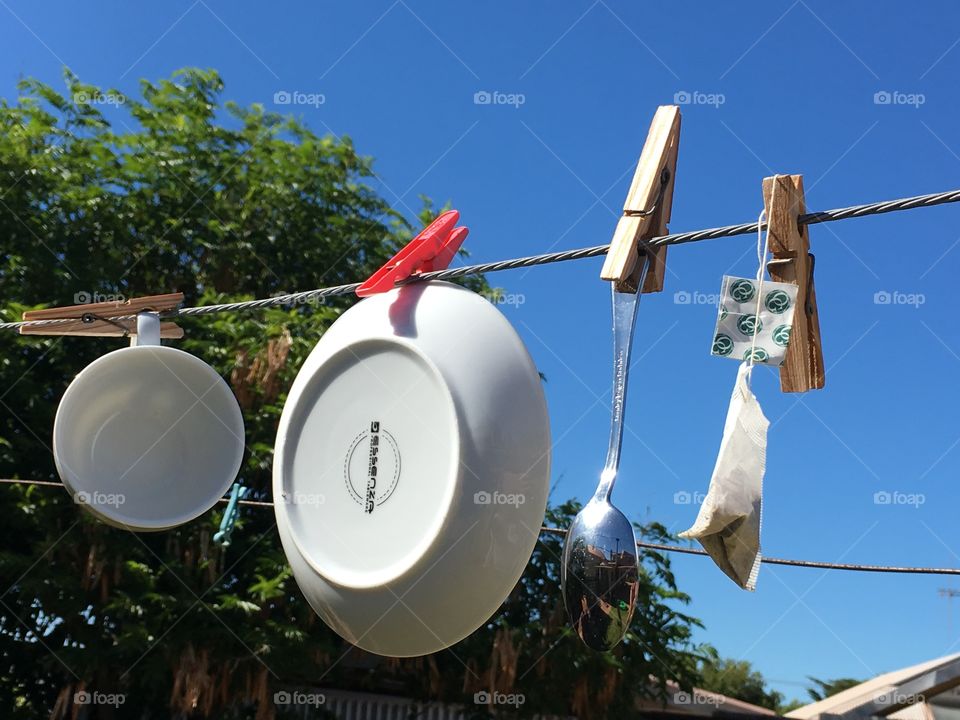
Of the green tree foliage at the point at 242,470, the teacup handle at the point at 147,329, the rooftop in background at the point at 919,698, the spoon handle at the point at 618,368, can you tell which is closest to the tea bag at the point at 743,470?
the spoon handle at the point at 618,368

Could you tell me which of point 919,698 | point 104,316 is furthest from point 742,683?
point 104,316

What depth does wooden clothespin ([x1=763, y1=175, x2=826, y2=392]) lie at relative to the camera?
2.06 m

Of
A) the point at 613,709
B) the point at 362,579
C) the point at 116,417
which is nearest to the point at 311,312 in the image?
the point at 613,709

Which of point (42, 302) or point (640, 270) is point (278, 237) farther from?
point (640, 270)

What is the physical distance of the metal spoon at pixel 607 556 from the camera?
6.82 feet

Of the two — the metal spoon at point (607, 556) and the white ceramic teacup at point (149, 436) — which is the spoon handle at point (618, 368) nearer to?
the metal spoon at point (607, 556)

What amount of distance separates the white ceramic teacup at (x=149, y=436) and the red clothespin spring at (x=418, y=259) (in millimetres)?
650

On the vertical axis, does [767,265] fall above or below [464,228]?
below

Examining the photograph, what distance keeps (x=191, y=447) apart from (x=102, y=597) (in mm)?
4179

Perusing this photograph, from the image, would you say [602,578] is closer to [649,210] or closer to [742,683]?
[649,210]

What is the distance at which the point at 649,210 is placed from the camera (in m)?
2.16

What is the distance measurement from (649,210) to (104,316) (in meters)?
1.79

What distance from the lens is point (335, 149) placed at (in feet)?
27.6

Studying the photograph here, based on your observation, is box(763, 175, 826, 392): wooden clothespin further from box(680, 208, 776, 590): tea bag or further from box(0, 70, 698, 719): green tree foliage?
box(0, 70, 698, 719): green tree foliage
